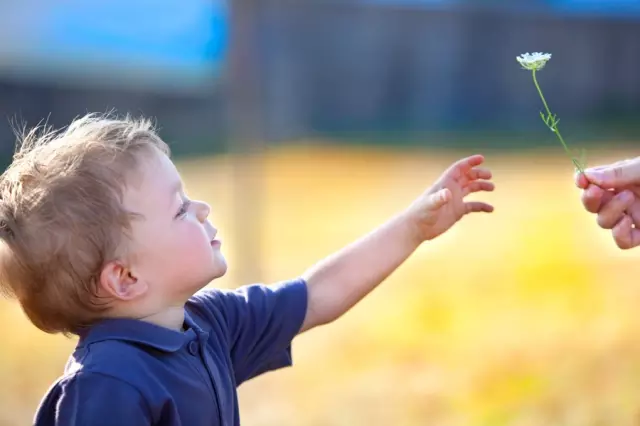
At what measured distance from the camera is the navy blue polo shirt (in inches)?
53.2

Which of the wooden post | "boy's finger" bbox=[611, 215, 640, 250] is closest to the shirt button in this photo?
"boy's finger" bbox=[611, 215, 640, 250]

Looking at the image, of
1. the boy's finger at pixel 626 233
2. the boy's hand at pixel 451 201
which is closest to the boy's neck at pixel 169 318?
the boy's hand at pixel 451 201

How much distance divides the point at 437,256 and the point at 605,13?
6.64 m

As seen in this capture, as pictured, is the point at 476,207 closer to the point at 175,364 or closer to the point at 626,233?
the point at 626,233

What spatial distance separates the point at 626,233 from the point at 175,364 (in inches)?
38.9

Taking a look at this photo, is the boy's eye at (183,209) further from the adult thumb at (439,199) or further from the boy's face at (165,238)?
the adult thumb at (439,199)

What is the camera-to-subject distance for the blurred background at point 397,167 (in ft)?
9.86

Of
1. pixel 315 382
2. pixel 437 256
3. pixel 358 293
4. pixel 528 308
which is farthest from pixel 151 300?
pixel 437 256

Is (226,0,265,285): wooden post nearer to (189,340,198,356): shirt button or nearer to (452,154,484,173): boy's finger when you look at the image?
(452,154,484,173): boy's finger

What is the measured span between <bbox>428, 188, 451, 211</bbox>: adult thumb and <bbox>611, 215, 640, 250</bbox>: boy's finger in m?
0.38

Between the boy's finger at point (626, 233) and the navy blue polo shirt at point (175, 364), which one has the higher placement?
the boy's finger at point (626, 233)

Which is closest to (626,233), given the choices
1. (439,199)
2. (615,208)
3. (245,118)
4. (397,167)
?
(615,208)

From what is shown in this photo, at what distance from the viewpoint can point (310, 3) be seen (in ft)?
33.5

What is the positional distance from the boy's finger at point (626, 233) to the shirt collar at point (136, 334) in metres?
0.94
